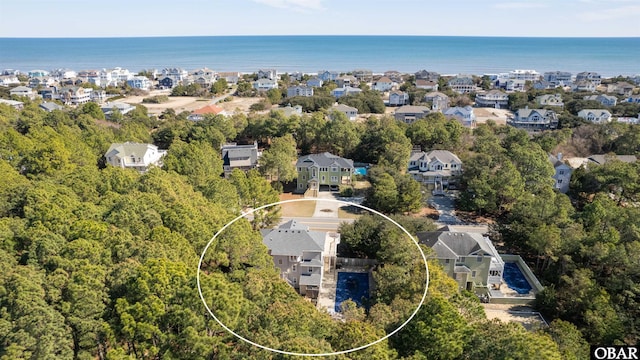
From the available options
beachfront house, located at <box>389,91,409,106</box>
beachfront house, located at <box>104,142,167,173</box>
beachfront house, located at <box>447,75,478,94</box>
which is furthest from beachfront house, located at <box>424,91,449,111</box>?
beachfront house, located at <box>104,142,167,173</box>

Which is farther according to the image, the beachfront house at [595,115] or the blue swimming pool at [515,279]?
the beachfront house at [595,115]

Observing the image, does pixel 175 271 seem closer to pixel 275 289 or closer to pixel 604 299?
pixel 275 289

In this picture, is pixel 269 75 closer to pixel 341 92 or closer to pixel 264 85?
pixel 264 85

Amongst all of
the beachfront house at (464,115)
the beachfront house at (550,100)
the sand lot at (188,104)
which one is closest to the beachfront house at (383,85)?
the sand lot at (188,104)

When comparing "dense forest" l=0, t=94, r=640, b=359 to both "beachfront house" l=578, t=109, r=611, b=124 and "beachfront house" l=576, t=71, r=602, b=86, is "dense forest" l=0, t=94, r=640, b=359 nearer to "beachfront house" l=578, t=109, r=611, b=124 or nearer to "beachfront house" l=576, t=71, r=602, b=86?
"beachfront house" l=578, t=109, r=611, b=124

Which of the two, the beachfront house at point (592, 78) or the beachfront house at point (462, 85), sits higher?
the beachfront house at point (592, 78)

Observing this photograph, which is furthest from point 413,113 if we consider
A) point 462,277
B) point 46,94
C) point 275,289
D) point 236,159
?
point 46,94

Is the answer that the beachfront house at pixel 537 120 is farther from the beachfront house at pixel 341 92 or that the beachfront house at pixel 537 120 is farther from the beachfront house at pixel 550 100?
the beachfront house at pixel 341 92
